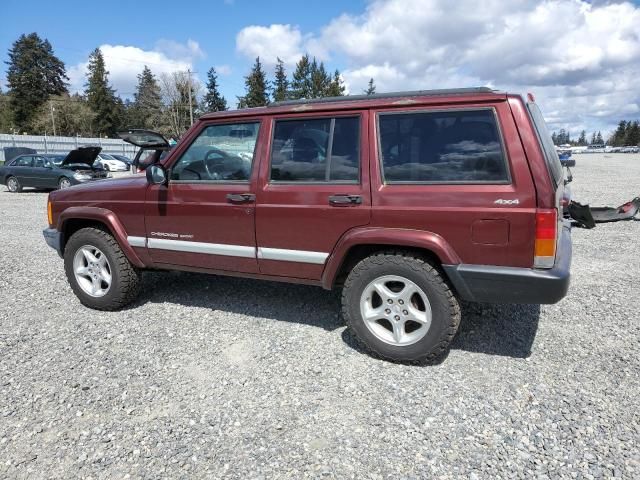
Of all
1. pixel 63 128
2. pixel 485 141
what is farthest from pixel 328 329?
pixel 63 128

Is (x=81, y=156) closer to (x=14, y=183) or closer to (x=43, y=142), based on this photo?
(x=14, y=183)

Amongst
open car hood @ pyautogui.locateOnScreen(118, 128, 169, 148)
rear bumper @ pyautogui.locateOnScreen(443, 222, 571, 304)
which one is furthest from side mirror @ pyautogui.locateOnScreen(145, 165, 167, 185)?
rear bumper @ pyautogui.locateOnScreen(443, 222, 571, 304)

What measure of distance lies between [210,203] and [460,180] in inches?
78.6

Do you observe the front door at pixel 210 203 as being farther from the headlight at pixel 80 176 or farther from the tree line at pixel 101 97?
the tree line at pixel 101 97

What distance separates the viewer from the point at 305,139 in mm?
3502

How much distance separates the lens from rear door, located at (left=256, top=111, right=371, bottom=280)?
327 centimetres

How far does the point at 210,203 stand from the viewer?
374cm

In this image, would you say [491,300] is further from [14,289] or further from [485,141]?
[14,289]

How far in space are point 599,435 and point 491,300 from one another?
3.10ft

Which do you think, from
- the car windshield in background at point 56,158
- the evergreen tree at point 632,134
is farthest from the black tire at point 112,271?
the evergreen tree at point 632,134

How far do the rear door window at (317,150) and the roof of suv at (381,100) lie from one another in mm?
100

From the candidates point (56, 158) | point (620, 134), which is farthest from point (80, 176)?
point (620, 134)

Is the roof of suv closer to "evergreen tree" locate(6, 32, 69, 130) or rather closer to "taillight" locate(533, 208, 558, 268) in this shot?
"taillight" locate(533, 208, 558, 268)

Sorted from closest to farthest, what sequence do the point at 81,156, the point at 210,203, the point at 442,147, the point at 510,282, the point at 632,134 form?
the point at 510,282, the point at 442,147, the point at 210,203, the point at 81,156, the point at 632,134
